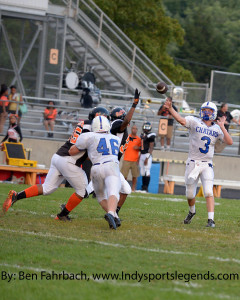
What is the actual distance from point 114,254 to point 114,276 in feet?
3.25

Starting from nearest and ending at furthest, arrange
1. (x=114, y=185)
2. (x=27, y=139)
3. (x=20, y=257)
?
(x=20, y=257) → (x=114, y=185) → (x=27, y=139)

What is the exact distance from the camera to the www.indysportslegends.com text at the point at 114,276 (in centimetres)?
614

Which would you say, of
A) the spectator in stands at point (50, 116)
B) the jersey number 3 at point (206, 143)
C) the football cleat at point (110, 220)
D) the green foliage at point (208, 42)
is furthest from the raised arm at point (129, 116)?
the green foliage at point (208, 42)

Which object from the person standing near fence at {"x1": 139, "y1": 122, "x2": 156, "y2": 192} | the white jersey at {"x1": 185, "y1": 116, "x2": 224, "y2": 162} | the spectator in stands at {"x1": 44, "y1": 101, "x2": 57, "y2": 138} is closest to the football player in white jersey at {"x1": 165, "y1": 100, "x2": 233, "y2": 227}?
the white jersey at {"x1": 185, "y1": 116, "x2": 224, "y2": 162}

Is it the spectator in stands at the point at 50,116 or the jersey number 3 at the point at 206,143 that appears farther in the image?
the spectator in stands at the point at 50,116

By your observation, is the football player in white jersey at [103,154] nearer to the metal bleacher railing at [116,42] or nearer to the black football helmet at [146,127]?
the black football helmet at [146,127]

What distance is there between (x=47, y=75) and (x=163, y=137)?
4990 mm

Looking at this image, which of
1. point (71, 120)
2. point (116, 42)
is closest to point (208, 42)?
point (116, 42)

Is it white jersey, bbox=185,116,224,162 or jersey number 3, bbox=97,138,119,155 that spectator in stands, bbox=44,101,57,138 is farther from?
jersey number 3, bbox=97,138,119,155

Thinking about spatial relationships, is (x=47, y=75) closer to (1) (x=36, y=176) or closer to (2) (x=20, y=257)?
(1) (x=36, y=176)

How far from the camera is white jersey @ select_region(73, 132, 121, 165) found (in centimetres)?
937

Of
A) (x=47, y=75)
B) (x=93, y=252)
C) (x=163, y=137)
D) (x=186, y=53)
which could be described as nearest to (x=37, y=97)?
(x=47, y=75)

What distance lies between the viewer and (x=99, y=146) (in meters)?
9.36

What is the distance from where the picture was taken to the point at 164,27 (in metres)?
39.7
